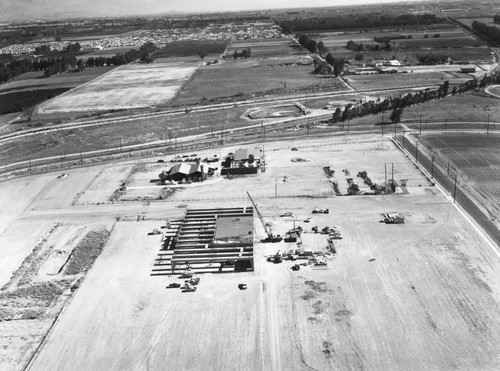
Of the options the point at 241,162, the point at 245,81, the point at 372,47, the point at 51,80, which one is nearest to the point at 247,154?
the point at 241,162

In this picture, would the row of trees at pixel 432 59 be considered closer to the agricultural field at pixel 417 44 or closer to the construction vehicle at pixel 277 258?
the agricultural field at pixel 417 44

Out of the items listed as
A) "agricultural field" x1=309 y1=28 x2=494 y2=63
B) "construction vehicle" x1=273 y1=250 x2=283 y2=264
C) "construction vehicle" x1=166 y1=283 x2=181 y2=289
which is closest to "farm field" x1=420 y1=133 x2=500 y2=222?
"construction vehicle" x1=273 y1=250 x2=283 y2=264

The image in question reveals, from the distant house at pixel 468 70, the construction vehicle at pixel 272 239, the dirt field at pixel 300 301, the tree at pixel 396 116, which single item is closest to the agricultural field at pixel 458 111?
the tree at pixel 396 116

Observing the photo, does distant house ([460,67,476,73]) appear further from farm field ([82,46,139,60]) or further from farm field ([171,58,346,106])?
farm field ([82,46,139,60])

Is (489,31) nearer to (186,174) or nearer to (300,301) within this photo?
(186,174)

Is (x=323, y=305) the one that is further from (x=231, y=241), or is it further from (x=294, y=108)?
(x=294, y=108)

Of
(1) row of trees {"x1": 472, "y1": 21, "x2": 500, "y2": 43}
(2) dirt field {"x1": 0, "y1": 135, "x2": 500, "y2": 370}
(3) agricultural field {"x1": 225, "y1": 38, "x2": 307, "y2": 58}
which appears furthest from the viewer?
(3) agricultural field {"x1": 225, "y1": 38, "x2": 307, "y2": 58}
